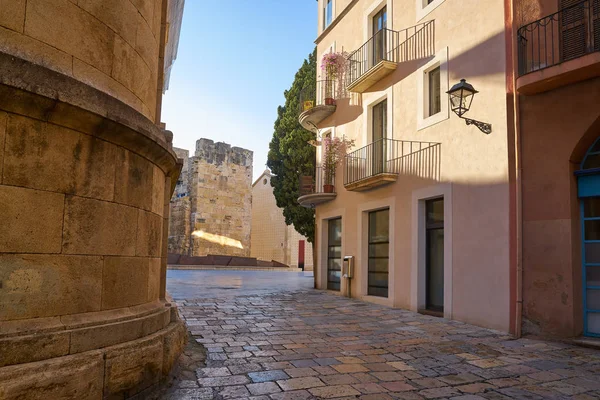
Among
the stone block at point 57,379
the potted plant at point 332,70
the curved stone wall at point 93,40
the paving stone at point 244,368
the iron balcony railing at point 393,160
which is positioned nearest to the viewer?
the stone block at point 57,379

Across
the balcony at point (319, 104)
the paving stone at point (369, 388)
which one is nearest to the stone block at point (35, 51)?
the paving stone at point (369, 388)

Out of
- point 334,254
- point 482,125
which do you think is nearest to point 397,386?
point 482,125

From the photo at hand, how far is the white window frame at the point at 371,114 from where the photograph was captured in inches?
457

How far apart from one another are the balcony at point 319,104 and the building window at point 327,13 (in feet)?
7.12

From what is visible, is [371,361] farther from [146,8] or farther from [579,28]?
[579,28]

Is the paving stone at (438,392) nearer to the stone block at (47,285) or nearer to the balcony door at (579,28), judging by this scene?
the stone block at (47,285)

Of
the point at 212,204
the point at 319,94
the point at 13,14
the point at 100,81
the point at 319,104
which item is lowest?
the point at 100,81

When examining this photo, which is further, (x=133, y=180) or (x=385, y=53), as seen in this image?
(x=385, y=53)

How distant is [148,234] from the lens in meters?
4.42

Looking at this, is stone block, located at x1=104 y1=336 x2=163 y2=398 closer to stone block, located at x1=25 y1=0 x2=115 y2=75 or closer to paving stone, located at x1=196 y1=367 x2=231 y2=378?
paving stone, located at x1=196 y1=367 x2=231 y2=378

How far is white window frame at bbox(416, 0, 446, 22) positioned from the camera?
33.7ft

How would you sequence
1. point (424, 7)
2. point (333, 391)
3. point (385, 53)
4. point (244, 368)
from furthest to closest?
point (385, 53), point (424, 7), point (244, 368), point (333, 391)

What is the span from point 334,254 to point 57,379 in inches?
481

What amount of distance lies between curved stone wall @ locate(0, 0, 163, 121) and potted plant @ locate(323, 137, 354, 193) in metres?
9.40
